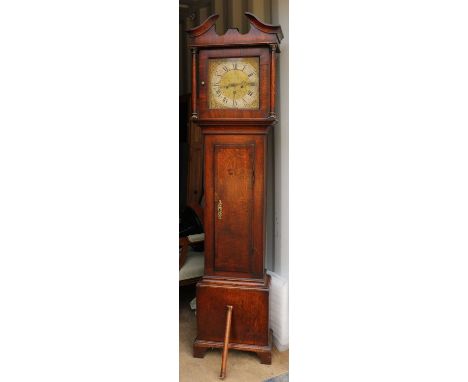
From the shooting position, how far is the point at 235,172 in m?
1.78

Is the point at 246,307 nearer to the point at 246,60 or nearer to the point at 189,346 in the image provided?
the point at 189,346

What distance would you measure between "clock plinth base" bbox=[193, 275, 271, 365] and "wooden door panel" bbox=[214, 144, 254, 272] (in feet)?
0.30

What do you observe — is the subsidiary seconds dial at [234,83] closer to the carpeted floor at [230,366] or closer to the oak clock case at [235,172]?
the oak clock case at [235,172]

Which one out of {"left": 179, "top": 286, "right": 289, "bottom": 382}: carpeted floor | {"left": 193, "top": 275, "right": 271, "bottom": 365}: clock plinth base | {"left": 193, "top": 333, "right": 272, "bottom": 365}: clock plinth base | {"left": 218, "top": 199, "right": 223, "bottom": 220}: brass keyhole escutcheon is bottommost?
{"left": 179, "top": 286, "right": 289, "bottom": 382}: carpeted floor

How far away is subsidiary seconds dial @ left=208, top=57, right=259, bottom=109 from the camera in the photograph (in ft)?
5.64

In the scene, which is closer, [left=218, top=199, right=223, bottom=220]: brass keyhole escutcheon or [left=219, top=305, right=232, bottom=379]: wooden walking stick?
[left=219, top=305, right=232, bottom=379]: wooden walking stick

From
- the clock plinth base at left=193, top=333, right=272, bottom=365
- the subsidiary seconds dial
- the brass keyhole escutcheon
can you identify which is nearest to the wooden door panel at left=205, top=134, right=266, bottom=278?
the brass keyhole escutcheon

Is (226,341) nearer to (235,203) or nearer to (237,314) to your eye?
(237,314)

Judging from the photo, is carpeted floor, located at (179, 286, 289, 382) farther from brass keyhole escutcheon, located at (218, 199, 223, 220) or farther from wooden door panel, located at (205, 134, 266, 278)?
brass keyhole escutcheon, located at (218, 199, 223, 220)

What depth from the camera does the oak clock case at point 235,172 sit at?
1711 millimetres

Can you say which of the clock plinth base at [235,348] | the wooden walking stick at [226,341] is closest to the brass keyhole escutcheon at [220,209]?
the wooden walking stick at [226,341]

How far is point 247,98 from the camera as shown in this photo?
1729 millimetres

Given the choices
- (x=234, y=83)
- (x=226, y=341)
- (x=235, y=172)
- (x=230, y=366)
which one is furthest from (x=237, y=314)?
(x=234, y=83)

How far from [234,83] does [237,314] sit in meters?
1.10
